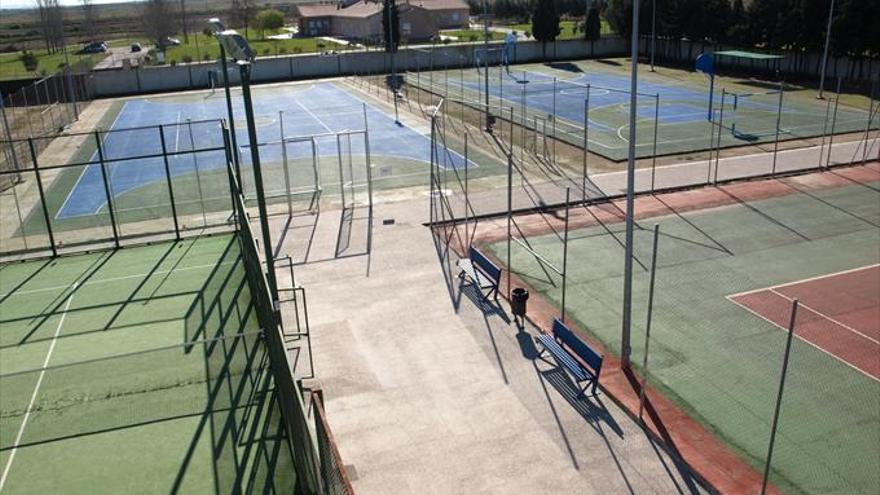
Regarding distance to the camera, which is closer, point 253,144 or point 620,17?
point 253,144

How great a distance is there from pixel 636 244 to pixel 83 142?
3031cm

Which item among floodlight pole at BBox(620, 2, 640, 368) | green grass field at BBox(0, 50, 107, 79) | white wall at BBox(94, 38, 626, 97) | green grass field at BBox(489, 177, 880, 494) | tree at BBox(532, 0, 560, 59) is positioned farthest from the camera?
tree at BBox(532, 0, 560, 59)

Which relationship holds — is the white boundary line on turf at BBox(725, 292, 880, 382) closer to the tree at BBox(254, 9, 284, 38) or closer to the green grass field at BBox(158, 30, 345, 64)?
the green grass field at BBox(158, 30, 345, 64)

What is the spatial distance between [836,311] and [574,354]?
6614mm

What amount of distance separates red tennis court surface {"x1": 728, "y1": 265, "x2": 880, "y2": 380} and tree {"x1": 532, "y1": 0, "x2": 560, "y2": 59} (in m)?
51.6

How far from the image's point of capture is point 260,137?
1523 inches

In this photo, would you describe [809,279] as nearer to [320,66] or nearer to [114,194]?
[114,194]

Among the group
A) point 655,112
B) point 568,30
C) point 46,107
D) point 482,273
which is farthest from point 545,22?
point 482,273

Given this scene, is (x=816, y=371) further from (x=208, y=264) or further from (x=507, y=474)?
(x=208, y=264)

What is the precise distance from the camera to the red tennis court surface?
49.9 feet

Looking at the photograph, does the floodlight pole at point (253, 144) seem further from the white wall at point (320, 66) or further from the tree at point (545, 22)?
Answer: the tree at point (545, 22)

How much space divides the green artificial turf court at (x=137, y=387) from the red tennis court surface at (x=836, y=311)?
36.9ft

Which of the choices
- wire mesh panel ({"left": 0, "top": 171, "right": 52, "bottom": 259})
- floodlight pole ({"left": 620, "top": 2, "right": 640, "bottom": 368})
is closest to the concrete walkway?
floodlight pole ({"left": 620, "top": 2, "right": 640, "bottom": 368})

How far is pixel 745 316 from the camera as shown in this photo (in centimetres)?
1683
